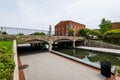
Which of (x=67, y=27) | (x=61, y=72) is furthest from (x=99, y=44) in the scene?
(x=61, y=72)

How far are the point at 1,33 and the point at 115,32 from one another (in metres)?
29.5

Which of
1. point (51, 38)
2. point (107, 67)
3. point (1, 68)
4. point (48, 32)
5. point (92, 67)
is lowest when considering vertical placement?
point (92, 67)

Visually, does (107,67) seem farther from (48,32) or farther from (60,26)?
(60,26)

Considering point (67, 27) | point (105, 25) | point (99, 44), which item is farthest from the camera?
point (67, 27)

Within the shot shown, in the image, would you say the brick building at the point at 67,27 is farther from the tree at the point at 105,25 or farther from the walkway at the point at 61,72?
the walkway at the point at 61,72

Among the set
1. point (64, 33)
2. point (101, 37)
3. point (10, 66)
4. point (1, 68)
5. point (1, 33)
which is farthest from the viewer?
point (64, 33)

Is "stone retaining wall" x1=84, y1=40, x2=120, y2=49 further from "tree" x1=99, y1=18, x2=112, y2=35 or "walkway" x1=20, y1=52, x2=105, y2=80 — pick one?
"walkway" x1=20, y1=52, x2=105, y2=80

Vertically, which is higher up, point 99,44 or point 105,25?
point 105,25

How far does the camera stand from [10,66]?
5516 millimetres

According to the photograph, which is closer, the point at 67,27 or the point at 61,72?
the point at 61,72

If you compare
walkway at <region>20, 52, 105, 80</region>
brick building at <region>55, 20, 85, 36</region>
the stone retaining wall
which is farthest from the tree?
walkway at <region>20, 52, 105, 80</region>

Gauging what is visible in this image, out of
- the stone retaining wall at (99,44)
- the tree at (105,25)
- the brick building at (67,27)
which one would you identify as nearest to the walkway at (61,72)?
the stone retaining wall at (99,44)

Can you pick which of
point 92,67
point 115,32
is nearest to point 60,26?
point 115,32

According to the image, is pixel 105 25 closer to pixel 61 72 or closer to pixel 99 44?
pixel 99 44
